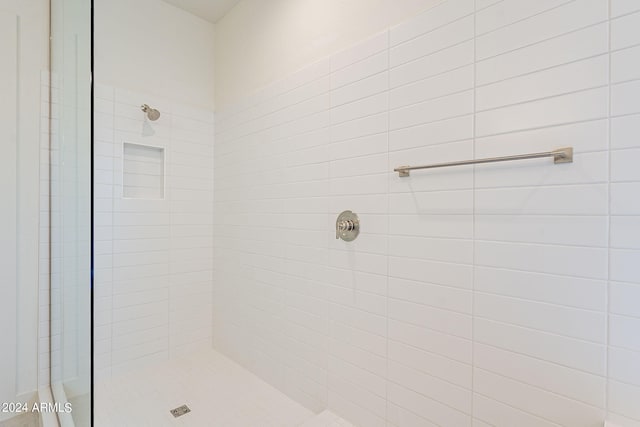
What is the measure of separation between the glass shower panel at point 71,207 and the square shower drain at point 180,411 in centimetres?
48

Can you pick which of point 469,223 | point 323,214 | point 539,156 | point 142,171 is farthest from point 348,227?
point 142,171

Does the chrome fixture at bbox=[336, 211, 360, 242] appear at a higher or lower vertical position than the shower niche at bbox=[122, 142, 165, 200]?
lower

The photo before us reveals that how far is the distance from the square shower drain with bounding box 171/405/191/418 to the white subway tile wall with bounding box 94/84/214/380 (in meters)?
0.63

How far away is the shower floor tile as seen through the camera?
5.51 feet

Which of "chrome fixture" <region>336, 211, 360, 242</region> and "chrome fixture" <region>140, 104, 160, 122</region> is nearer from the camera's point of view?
"chrome fixture" <region>336, 211, 360, 242</region>

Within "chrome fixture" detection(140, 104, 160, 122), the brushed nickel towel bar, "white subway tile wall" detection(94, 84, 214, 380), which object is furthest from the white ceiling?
the brushed nickel towel bar

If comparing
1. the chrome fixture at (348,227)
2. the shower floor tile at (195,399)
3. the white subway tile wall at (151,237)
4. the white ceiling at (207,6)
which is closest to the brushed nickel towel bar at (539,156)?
the chrome fixture at (348,227)

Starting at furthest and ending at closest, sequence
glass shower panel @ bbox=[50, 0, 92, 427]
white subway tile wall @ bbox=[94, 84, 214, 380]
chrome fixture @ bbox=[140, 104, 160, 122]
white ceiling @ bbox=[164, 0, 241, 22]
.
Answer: white ceiling @ bbox=[164, 0, 241, 22] < chrome fixture @ bbox=[140, 104, 160, 122] < white subway tile wall @ bbox=[94, 84, 214, 380] < glass shower panel @ bbox=[50, 0, 92, 427]

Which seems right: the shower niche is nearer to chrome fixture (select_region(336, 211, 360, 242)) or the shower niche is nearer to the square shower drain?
the square shower drain

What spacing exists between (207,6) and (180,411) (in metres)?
2.87

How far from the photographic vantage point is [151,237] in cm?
228

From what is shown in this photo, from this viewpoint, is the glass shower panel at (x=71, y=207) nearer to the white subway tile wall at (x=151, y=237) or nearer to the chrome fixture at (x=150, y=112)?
the white subway tile wall at (x=151, y=237)

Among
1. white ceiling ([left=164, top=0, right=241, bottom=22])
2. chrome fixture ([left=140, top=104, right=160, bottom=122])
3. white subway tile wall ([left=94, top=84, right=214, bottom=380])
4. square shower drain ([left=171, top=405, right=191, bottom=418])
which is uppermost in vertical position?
white ceiling ([left=164, top=0, right=241, bottom=22])

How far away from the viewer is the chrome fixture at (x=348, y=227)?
4.93ft
